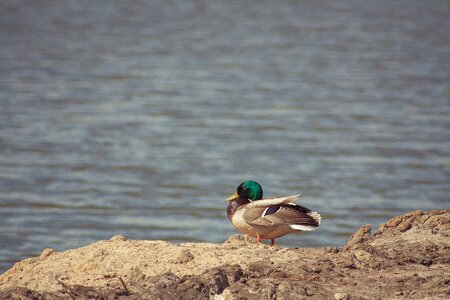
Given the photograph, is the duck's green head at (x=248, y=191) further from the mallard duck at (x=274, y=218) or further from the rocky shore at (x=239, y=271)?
the rocky shore at (x=239, y=271)

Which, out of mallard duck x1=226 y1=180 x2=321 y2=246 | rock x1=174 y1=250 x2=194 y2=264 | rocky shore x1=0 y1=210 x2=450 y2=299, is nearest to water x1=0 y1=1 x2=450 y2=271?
mallard duck x1=226 y1=180 x2=321 y2=246

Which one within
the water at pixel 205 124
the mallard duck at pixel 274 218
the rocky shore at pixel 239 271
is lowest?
the rocky shore at pixel 239 271

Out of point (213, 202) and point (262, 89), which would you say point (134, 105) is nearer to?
point (262, 89)

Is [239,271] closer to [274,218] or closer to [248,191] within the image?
[274,218]

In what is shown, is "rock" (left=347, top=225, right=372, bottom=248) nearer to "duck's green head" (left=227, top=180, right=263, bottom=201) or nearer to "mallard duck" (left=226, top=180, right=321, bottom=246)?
"mallard duck" (left=226, top=180, right=321, bottom=246)

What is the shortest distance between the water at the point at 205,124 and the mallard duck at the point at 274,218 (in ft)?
12.4

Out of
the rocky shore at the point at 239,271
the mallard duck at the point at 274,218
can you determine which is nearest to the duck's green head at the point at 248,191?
the mallard duck at the point at 274,218

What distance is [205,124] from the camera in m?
18.8

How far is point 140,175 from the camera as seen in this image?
51.8 ft

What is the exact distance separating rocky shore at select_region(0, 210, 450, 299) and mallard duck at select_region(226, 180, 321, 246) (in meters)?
0.39

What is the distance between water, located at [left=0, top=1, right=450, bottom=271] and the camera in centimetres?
1419

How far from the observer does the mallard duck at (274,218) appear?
909 centimetres

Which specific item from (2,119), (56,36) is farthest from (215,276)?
(56,36)

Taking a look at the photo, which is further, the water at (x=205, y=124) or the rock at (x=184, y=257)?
the water at (x=205, y=124)
